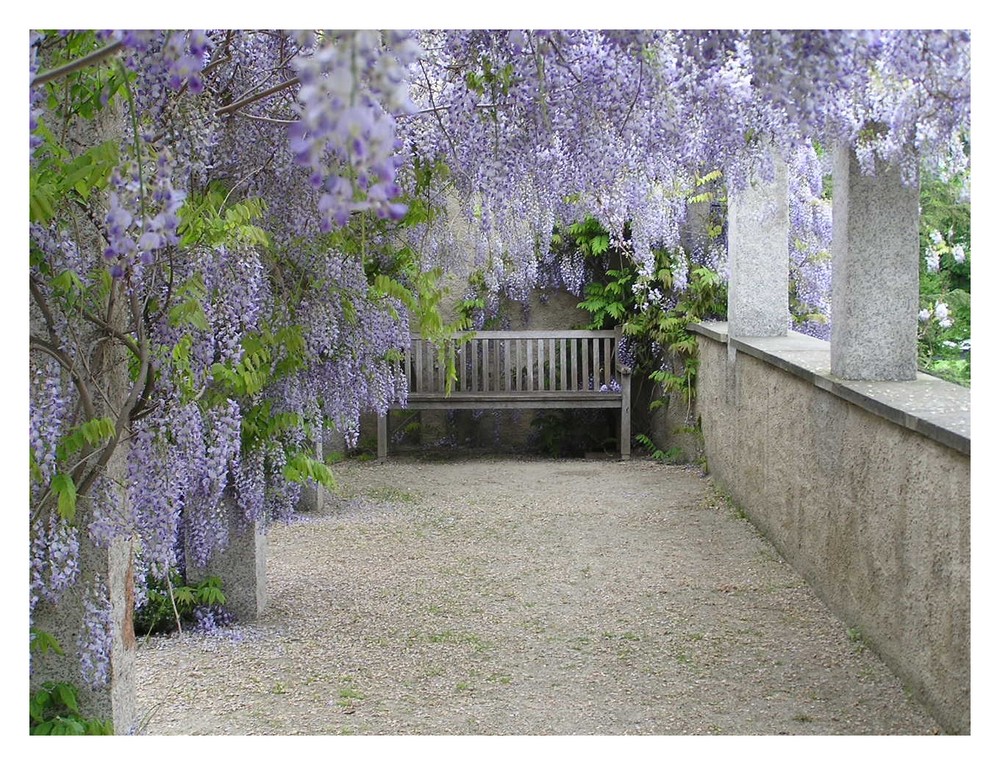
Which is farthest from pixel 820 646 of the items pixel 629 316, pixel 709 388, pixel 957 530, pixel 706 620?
pixel 629 316

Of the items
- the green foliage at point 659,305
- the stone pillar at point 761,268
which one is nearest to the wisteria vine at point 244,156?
the stone pillar at point 761,268

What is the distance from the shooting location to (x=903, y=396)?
9.45ft

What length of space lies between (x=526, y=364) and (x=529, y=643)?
13.7ft

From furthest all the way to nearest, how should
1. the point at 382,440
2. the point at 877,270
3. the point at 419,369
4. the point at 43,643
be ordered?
the point at 382,440
the point at 419,369
the point at 877,270
the point at 43,643

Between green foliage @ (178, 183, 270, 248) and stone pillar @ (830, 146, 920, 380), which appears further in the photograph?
stone pillar @ (830, 146, 920, 380)

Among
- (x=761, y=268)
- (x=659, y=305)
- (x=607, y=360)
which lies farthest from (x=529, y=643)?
(x=607, y=360)

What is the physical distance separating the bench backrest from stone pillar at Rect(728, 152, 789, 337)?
187 cm

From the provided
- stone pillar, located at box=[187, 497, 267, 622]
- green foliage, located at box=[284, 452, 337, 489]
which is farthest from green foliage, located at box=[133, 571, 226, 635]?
green foliage, located at box=[284, 452, 337, 489]

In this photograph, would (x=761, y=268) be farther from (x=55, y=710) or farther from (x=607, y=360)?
(x=55, y=710)

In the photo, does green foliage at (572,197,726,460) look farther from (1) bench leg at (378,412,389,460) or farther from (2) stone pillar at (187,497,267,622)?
(2) stone pillar at (187,497,267,622)

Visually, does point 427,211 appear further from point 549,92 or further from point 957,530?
point 957,530

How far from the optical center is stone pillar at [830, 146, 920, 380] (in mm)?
3094

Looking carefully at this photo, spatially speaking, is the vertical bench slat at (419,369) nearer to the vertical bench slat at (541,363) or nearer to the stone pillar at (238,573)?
the vertical bench slat at (541,363)

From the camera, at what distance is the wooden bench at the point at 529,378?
6.89m
